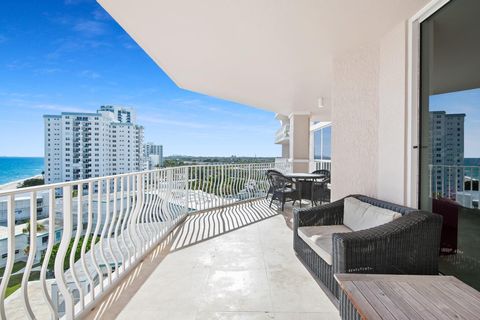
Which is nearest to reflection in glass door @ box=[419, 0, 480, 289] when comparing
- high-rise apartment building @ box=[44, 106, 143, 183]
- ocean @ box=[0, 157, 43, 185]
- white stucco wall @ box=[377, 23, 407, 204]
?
white stucco wall @ box=[377, 23, 407, 204]

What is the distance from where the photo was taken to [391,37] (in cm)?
304

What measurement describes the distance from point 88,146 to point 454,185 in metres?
14.4

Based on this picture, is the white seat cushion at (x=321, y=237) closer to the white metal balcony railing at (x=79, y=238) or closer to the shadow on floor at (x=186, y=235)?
the shadow on floor at (x=186, y=235)

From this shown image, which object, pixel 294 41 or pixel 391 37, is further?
pixel 294 41

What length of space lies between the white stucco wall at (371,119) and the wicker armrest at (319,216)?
669 mm

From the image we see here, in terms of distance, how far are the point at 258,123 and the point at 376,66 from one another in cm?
2656

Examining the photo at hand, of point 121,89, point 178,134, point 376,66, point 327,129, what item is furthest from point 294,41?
point 121,89

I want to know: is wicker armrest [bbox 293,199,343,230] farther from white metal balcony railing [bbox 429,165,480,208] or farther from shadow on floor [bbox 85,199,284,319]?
shadow on floor [bbox 85,199,284,319]

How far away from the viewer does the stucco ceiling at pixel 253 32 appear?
2678 mm

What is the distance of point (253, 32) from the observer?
329cm

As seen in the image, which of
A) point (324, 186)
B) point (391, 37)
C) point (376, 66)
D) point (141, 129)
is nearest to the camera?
point (391, 37)

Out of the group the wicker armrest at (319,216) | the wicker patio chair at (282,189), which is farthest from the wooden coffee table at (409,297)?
the wicker patio chair at (282,189)

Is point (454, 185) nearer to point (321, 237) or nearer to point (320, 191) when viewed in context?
point (321, 237)

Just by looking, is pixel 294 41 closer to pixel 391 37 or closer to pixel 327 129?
pixel 391 37
